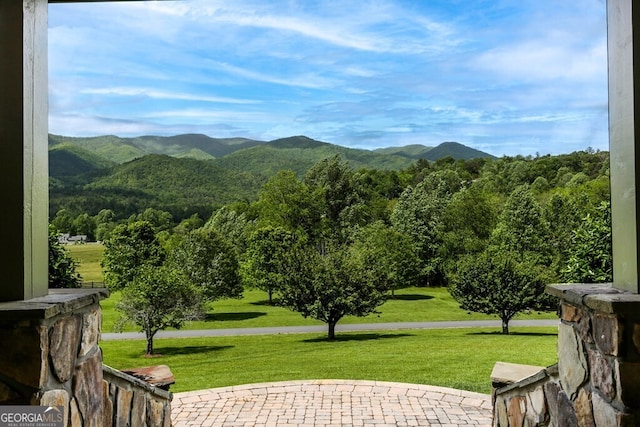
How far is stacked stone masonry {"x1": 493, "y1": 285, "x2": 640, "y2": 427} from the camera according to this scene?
170 cm

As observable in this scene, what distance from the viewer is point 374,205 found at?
2317 centimetres

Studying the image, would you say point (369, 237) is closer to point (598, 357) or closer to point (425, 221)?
point (425, 221)

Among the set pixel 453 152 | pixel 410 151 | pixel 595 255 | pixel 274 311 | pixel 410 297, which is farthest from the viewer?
pixel 410 151

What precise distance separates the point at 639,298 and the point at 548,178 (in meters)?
21.5

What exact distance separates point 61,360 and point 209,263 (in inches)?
672

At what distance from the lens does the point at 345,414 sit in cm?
499

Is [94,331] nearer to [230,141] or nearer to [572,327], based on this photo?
[572,327]

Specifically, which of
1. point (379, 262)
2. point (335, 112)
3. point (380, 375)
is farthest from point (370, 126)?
point (380, 375)

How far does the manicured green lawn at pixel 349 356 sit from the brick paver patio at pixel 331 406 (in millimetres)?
3315

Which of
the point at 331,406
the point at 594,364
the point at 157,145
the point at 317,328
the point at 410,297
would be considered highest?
the point at 157,145

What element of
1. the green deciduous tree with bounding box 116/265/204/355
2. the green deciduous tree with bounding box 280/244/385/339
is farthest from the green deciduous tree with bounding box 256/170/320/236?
the green deciduous tree with bounding box 116/265/204/355

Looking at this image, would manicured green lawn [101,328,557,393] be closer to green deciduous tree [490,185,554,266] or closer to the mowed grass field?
the mowed grass field

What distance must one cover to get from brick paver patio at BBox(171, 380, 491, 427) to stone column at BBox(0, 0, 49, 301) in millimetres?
3248

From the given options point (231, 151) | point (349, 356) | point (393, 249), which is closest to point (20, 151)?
point (349, 356)
